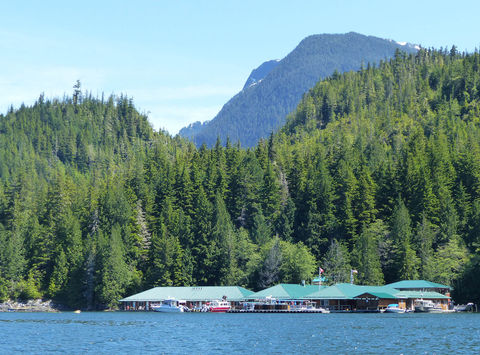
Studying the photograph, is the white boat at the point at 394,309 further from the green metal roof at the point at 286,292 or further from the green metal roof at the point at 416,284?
the green metal roof at the point at 286,292

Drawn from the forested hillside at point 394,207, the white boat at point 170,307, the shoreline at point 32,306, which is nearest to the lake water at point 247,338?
the white boat at point 170,307

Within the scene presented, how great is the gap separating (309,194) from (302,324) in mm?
68396

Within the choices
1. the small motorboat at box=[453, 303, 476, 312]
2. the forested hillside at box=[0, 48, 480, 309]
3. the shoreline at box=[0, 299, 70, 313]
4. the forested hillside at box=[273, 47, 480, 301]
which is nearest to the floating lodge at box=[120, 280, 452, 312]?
the small motorboat at box=[453, 303, 476, 312]

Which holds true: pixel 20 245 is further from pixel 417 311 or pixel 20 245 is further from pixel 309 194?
pixel 417 311

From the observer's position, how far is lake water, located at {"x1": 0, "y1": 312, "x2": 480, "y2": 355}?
59.3 metres

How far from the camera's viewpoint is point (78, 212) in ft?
529

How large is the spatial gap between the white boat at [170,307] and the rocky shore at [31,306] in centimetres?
2273

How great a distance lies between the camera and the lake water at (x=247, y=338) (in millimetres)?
59312

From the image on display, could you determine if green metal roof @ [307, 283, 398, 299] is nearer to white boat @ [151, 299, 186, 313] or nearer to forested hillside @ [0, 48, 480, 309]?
forested hillside @ [0, 48, 480, 309]

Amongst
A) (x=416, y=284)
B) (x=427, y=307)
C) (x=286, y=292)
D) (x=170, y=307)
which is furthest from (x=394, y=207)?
(x=170, y=307)

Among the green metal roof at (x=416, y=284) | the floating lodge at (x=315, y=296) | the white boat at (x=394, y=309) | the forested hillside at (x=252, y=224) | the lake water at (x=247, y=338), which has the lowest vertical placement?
the lake water at (x=247, y=338)

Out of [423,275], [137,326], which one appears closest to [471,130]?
[423,275]

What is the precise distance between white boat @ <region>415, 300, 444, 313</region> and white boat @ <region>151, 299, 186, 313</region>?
141ft

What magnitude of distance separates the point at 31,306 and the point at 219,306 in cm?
3978
